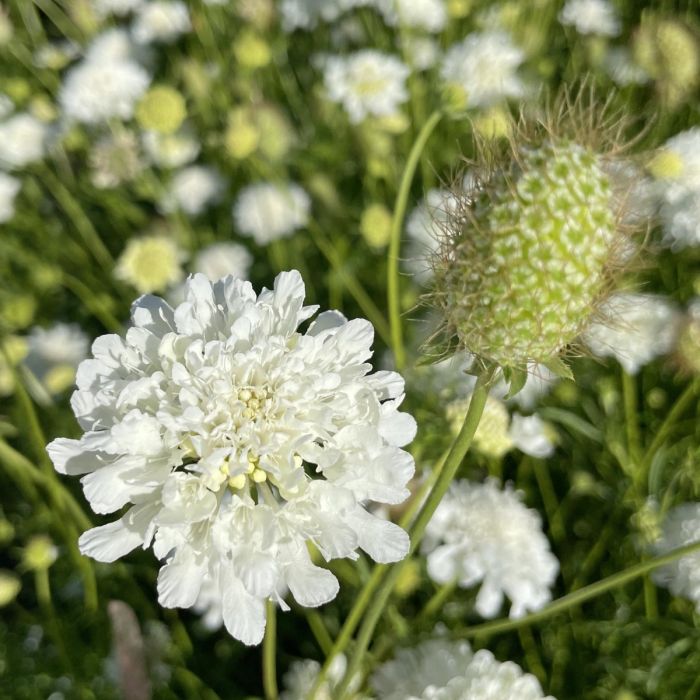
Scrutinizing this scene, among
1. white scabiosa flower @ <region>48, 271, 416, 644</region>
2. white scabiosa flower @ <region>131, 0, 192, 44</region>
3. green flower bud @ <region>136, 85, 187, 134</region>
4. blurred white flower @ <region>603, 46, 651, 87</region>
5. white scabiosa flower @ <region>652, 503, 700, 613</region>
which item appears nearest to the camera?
white scabiosa flower @ <region>48, 271, 416, 644</region>

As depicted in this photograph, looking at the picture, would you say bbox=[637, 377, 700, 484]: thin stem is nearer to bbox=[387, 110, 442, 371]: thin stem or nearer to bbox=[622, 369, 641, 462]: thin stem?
bbox=[622, 369, 641, 462]: thin stem

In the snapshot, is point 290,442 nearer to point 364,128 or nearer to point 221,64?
point 364,128

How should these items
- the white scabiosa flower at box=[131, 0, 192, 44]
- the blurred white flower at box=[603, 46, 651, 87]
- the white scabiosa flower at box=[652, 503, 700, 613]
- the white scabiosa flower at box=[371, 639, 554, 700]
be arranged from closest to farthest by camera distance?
the white scabiosa flower at box=[371, 639, 554, 700], the white scabiosa flower at box=[652, 503, 700, 613], the blurred white flower at box=[603, 46, 651, 87], the white scabiosa flower at box=[131, 0, 192, 44]

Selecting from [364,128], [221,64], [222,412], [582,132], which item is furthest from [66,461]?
[221,64]

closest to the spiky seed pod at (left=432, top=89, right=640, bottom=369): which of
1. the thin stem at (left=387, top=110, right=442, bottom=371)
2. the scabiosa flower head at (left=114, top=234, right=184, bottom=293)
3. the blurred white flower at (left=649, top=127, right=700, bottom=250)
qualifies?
the thin stem at (left=387, top=110, right=442, bottom=371)

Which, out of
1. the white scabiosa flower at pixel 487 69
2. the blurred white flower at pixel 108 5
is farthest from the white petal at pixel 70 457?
the blurred white flower at pixel 108 5

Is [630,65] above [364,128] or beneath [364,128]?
beneath

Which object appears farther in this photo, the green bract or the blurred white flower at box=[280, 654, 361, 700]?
the blurred white flower at box=[280, 654, 361, 700]
